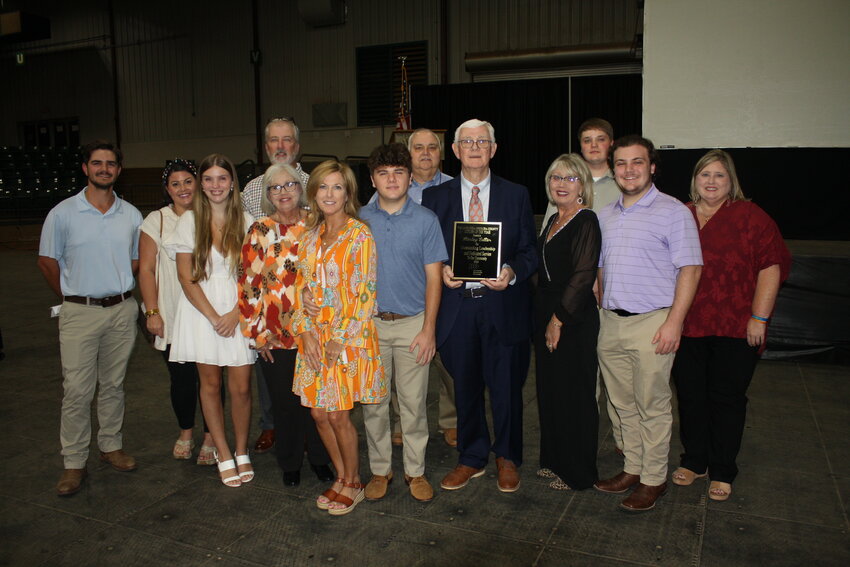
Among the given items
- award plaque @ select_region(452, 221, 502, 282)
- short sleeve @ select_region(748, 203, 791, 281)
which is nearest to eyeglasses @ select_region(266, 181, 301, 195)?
award plaque @ select_region(452, 221, 502, 282)

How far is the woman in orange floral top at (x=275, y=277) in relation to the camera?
3137 mm

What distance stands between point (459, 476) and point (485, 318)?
0.82m

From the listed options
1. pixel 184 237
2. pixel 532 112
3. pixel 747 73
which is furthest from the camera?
pixel 532 112

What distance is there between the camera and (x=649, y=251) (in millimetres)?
2992

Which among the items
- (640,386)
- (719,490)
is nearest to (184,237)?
(640,386)

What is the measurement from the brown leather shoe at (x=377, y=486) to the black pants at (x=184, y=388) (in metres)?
1.06

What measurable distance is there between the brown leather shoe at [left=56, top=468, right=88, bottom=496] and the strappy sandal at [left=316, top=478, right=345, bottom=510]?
1.25m

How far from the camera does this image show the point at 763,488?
131 inches

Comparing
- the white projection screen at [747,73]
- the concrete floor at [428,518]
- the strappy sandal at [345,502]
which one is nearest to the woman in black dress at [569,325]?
the concrete floor at [428,518]

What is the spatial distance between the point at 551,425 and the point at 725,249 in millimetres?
1201

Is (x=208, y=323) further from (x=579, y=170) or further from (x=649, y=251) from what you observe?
(x=649, y=251)

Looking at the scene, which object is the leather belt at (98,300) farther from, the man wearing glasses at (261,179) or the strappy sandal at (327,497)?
the strappy sandal at (327,497)

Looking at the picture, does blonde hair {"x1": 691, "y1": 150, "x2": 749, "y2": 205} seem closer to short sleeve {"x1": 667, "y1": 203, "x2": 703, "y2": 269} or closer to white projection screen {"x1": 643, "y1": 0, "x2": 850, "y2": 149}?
short sleeve {"x1": 667, "y1": 203, "x2": 703, "y2": 269}

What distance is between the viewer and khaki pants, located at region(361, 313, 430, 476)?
316cm
